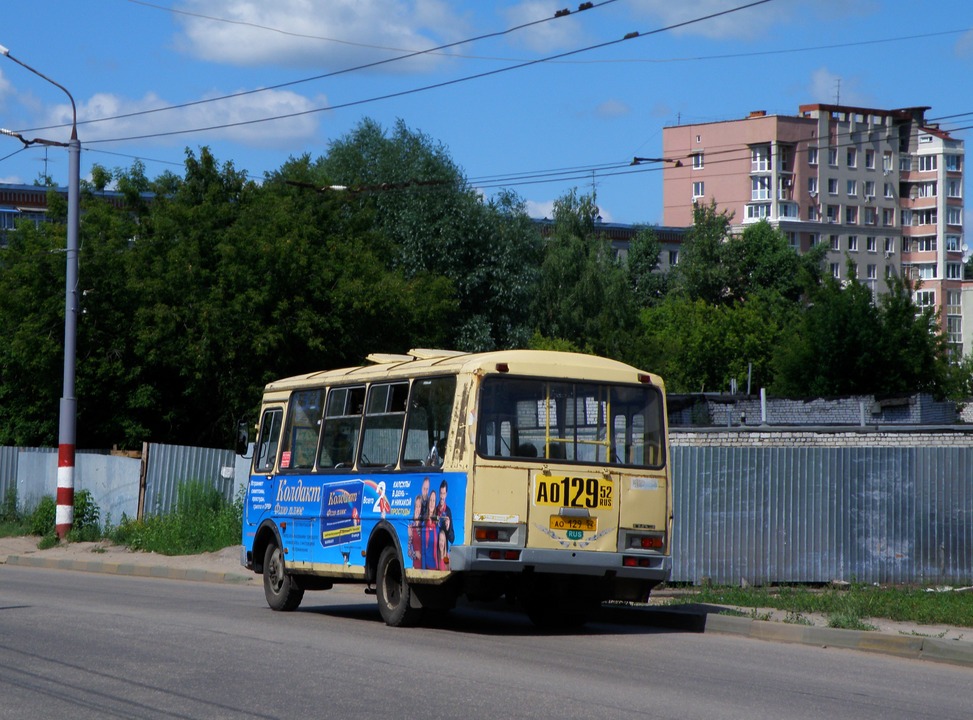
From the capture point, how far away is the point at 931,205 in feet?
428

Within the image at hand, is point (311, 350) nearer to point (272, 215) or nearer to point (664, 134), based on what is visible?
point (272, 215)

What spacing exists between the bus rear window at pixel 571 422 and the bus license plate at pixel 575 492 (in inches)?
8.6

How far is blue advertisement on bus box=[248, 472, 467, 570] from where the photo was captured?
517 inches

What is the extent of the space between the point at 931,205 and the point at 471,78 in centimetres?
11539

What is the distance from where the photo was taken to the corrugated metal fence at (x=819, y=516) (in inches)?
719

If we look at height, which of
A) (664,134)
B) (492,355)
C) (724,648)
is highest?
(664,134)

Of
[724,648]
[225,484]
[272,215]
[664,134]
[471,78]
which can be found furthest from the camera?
Answer: [664,134]

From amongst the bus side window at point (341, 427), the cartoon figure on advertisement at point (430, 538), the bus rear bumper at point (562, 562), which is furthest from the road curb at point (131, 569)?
Result: the bus rear bumper at point (562, 562)

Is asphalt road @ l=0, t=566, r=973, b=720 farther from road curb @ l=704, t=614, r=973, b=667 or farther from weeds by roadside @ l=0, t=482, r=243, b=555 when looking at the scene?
weeds by roadside @ l=0, t=482, r=243, b=555

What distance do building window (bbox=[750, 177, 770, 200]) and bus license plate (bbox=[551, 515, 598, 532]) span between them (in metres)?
111

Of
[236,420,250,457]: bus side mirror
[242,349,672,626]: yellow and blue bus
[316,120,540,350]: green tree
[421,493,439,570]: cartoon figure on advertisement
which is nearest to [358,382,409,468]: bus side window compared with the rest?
[242,349,672,626]: yellow and blue bus

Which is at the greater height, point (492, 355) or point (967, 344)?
point (967, 344)

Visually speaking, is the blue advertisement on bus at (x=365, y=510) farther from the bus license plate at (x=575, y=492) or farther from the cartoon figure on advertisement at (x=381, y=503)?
the bus license plate at (x=575, y=492)

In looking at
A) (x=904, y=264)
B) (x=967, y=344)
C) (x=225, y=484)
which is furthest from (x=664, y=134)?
(x=225, y=484)
